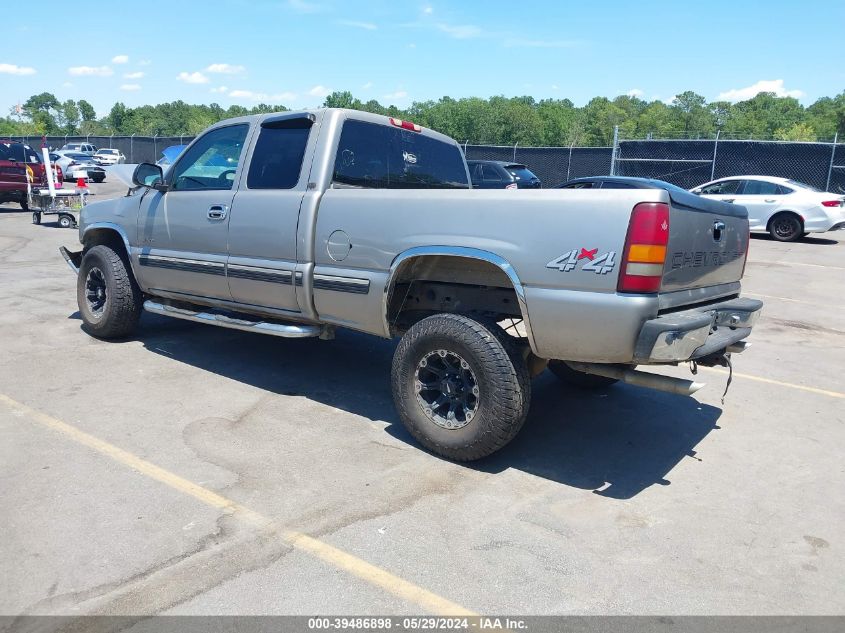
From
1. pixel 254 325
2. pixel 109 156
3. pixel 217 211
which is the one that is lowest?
pixel 254 325

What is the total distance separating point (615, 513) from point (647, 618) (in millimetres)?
891

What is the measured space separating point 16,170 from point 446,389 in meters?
Result: 17.9

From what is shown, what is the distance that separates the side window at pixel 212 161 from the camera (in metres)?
5.45

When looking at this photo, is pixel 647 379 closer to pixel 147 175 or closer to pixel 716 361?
pixel 716 361

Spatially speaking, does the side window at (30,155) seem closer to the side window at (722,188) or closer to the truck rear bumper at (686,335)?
the side window at (722,188)

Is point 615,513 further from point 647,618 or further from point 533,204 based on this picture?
point 533,204

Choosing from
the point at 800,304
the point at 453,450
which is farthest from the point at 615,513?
the point at 800,304

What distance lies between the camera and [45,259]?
11422 mm

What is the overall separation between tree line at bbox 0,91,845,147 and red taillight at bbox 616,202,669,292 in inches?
3531

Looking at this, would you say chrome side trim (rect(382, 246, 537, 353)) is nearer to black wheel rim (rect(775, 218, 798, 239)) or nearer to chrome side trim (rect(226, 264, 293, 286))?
chrome side trim (rect(226, 264, 293, 286))

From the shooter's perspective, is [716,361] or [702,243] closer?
[702,243]

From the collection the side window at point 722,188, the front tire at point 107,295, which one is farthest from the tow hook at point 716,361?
the side window at point 722,188

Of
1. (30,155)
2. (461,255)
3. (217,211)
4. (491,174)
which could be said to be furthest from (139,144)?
(461,255)

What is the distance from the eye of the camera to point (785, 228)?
16375mm
